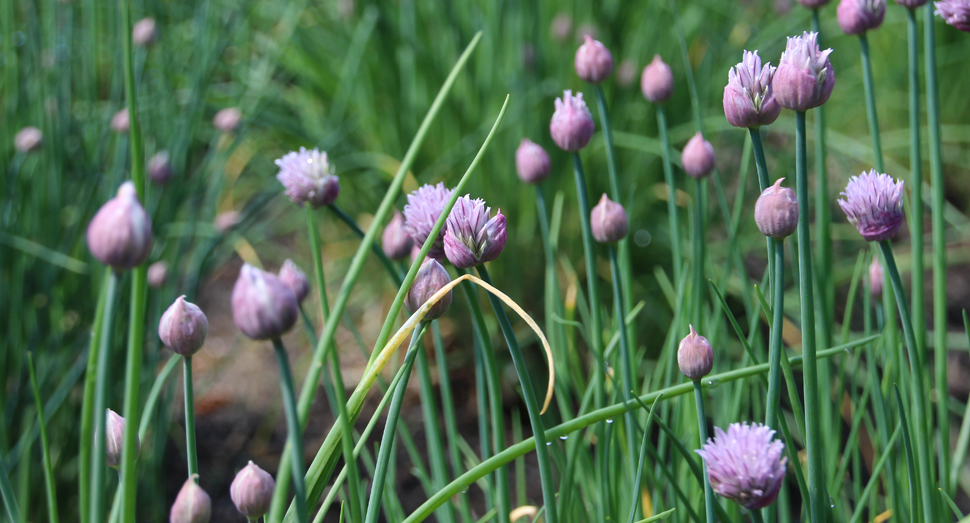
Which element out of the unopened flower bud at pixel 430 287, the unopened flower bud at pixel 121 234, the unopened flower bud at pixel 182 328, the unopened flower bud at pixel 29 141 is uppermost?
the unopened flower bud at pixel 29 141

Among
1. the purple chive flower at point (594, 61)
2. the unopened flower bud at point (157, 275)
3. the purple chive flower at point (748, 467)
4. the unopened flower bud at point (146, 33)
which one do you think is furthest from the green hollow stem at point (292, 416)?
the unopened flower bud at point (146, 33)

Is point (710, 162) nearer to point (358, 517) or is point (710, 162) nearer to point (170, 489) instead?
point (358, 517)

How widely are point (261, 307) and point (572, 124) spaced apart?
0.38m

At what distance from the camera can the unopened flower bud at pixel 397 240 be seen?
0.63m

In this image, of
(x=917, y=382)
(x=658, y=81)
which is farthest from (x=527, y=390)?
(x=658, y=81)

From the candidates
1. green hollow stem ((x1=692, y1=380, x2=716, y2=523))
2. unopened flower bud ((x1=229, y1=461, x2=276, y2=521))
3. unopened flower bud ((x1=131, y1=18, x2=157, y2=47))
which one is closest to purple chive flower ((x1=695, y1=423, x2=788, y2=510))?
green hollow stem ((x1=692, y1=380, x2=716, y2=523))

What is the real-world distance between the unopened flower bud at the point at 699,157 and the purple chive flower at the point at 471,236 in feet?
1.18

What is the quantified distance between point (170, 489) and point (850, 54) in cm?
224

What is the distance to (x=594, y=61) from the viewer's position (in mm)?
729

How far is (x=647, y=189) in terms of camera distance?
150 cm

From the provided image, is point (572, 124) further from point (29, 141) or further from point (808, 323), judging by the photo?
point (29, 141)

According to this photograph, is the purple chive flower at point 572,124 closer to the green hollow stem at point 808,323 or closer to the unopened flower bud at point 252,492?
the green hollow stem at point 808,323

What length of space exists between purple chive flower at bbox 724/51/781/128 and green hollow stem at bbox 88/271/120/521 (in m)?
0.41

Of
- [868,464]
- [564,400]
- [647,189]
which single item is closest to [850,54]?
[647,189]
